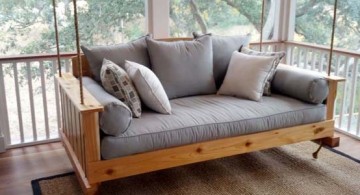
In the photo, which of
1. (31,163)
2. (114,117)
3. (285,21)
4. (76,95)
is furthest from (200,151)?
(285,21)

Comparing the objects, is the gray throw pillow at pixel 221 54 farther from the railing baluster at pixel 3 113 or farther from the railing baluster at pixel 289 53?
the railing baluster at pixel 3 113

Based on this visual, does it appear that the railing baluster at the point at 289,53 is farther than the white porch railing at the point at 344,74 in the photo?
Yes

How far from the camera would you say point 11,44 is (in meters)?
3.24

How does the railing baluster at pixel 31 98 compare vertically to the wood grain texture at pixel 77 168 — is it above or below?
above

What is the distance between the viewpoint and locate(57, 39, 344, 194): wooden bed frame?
2.19 m

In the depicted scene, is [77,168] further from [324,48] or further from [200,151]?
[324,48]

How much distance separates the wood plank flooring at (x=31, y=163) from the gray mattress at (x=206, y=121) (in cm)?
73

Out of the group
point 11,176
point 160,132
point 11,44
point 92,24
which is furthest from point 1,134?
point 160,132

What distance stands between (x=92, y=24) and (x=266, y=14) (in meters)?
1.98

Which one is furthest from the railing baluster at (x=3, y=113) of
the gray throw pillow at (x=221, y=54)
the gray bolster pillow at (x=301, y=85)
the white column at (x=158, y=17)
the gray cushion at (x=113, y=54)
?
the gray bolster pillow at (x=301, y=85)

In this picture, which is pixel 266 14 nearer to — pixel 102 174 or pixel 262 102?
Result: pixel 262 102

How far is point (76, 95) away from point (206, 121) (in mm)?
849

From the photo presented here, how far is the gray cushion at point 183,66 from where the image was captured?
288 centimetres

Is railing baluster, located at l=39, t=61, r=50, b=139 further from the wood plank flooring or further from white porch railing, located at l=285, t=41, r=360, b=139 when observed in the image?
white porch railing, located at l=285, t=41, r=360, b=139
